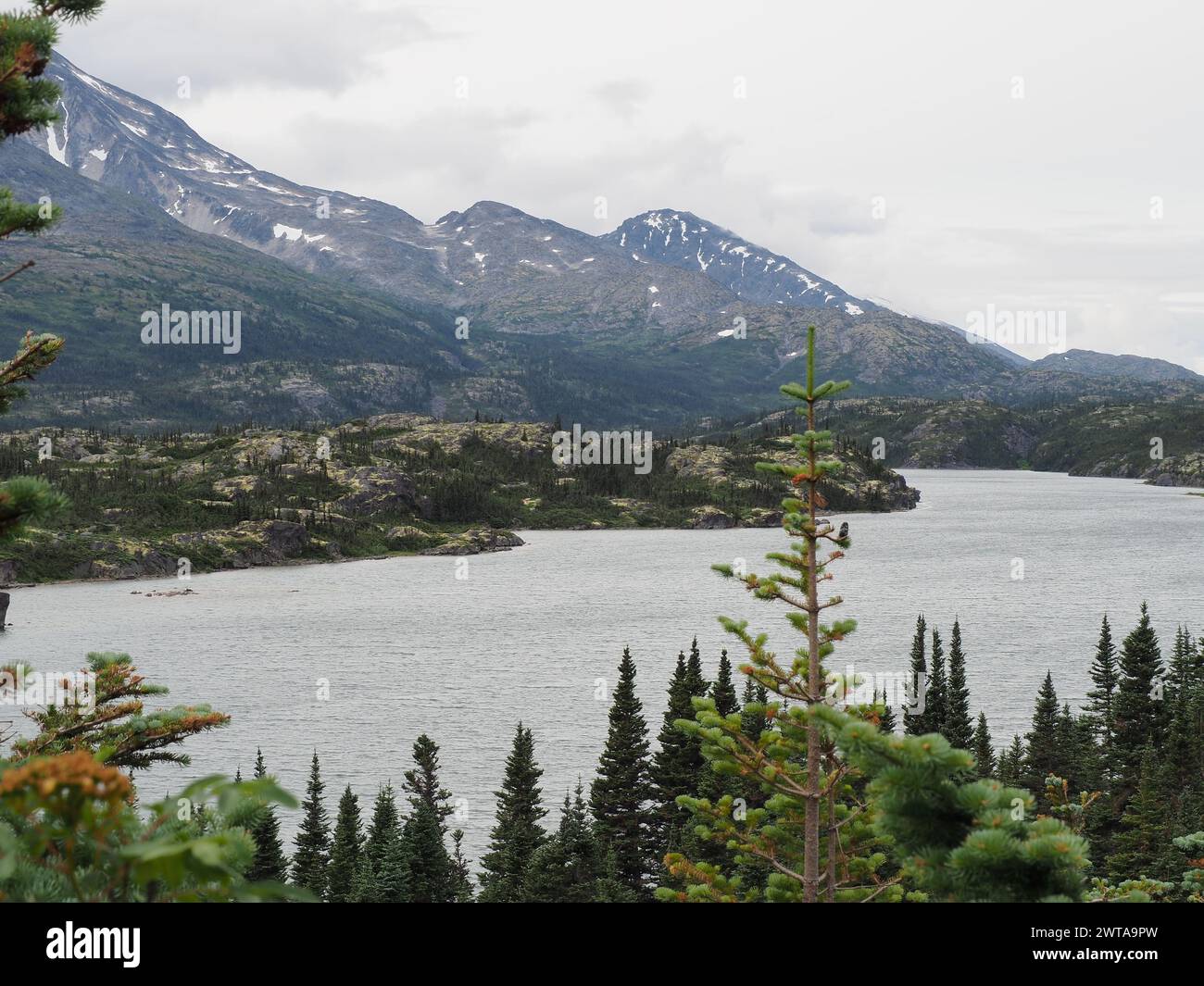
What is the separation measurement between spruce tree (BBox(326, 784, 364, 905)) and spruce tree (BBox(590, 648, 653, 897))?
15.0 metres

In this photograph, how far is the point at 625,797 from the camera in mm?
63250

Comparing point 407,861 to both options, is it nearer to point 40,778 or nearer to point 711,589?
point 40,778

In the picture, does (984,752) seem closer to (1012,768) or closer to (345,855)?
(1012,768)

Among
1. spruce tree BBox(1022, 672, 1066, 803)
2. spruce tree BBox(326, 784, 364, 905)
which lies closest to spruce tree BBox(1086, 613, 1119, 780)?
spruce tree BBox(1022, 672, 1066, 803)

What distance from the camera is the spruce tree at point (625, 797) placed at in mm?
61750

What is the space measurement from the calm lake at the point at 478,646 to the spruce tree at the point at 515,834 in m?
7.16

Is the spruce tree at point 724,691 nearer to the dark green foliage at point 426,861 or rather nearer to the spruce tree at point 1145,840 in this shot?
the dark green foliage at point 426,861

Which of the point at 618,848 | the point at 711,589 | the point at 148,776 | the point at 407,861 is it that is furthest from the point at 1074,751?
the point at 711,589

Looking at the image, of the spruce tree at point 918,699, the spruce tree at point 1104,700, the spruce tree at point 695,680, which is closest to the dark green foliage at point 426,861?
the spruce tree at point 695,680
